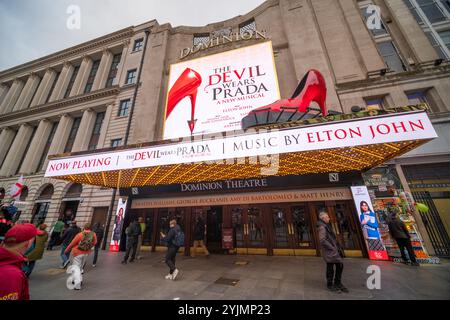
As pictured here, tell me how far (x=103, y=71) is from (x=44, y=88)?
1019 centimetres

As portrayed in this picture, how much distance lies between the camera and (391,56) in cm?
1201

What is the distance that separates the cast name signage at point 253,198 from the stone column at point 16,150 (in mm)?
20220

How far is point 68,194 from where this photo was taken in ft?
53.0

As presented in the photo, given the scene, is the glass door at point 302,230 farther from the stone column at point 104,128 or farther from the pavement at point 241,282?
the stone column at point 104,128

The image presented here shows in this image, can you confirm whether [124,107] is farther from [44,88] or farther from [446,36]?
[446,36]

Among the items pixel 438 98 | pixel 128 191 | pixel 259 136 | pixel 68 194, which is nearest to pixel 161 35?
pixel 128 191

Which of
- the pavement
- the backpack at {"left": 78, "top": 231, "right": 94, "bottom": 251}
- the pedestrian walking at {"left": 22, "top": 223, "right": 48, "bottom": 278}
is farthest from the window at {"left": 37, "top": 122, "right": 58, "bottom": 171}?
the backpack at {"left": 78, "top": 231, "right": 94, "bottom": 251}

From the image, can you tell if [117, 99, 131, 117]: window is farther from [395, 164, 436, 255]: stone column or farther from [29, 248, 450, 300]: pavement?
[395, 164, 436, 255]: stone column

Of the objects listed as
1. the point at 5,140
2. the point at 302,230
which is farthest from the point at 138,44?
the point at 302,230

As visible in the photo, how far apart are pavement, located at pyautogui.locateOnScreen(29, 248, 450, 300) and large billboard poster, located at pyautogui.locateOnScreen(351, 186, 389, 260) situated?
0.52 metres

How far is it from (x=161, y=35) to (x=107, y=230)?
1935cm

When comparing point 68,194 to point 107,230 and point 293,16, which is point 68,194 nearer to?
point 107,230

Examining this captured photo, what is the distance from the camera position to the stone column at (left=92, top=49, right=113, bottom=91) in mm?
20095

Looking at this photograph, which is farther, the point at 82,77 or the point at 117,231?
the point at 82,77
